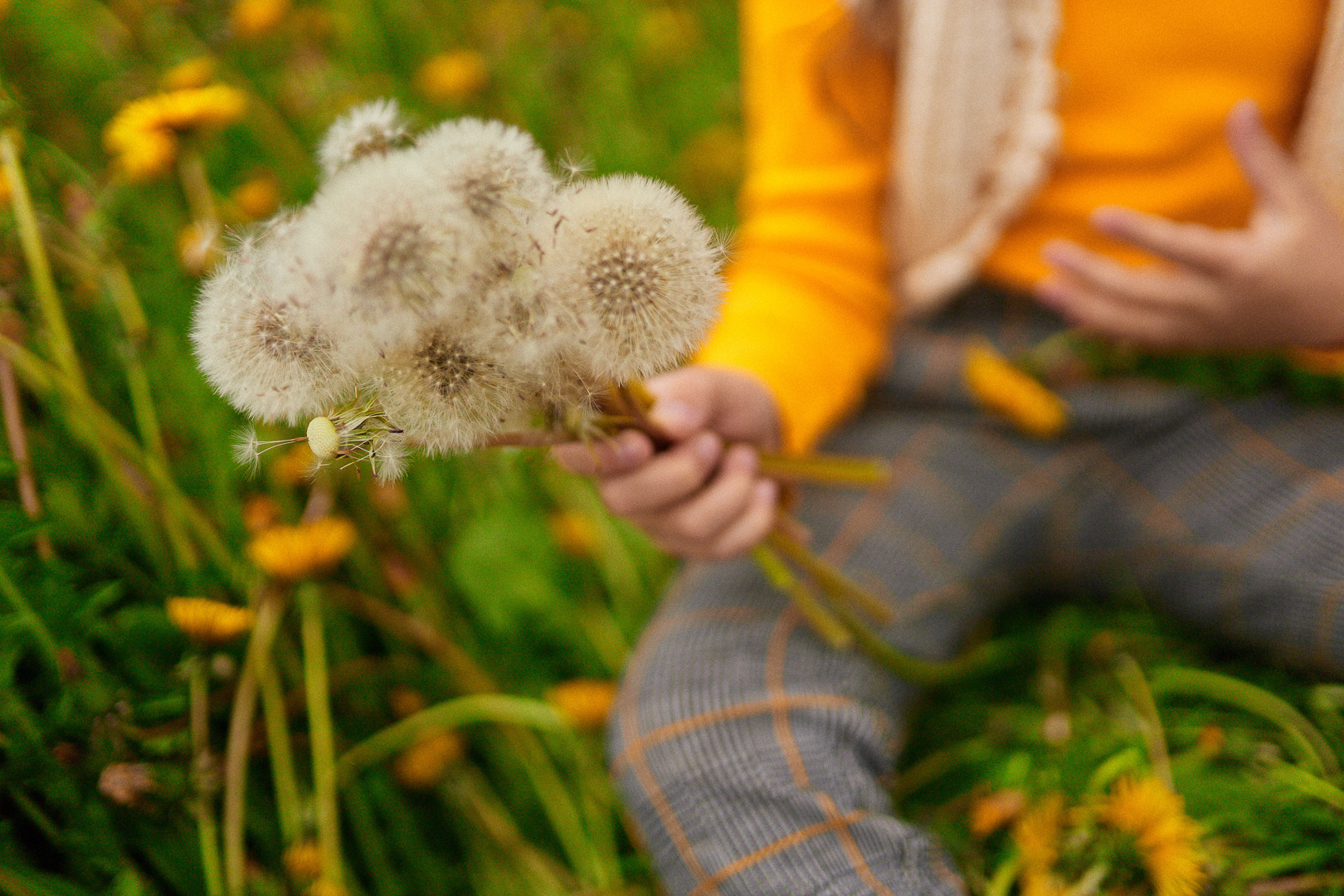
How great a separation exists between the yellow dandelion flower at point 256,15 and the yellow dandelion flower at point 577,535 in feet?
2.38

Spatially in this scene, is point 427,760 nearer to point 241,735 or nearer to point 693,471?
point 241,735

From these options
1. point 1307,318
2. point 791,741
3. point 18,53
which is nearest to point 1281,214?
point 1307,318

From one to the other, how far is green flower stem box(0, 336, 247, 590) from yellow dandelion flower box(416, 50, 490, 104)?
61cm

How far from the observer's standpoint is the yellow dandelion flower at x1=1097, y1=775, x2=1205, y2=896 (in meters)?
0.47

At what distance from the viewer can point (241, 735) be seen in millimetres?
586

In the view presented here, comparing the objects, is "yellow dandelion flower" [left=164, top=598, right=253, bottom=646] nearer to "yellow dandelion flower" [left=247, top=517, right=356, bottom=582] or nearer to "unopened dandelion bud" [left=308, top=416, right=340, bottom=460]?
"yellow dandelion flower" [left=247, top=517, right=356, bottom=582]

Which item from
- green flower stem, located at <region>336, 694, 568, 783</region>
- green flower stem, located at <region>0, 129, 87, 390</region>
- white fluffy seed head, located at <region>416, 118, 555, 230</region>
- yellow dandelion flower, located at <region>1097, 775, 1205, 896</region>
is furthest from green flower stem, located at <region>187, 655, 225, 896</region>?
yellow dandelion flower, located at <region>1097, 775, 1205, 896</region>

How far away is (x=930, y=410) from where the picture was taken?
804 millimetres

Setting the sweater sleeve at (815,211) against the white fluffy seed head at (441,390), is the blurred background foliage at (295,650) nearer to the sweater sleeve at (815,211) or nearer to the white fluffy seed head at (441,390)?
the white fluffy seed head at (441,390)

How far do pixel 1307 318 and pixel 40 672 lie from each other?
93 centimetres

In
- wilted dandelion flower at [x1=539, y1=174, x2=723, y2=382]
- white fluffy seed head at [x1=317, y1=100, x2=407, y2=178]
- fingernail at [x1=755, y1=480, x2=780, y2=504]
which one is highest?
white fluffy seed head at [x1=317, y1=100, x2=407, y2=178]

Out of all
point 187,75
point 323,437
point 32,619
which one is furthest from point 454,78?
point 323,437

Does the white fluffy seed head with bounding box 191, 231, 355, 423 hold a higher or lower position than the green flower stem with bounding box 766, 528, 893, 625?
higher

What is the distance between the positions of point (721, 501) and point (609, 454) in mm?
93
